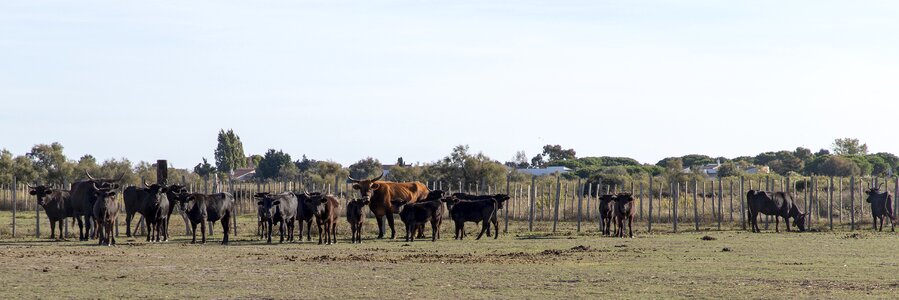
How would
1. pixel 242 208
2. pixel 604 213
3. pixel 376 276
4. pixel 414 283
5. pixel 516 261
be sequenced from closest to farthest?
pixel 414 283, pixel 376 276, pixel 516 261, pixel 604 213, pixel 242 208

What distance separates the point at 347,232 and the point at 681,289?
19.8m

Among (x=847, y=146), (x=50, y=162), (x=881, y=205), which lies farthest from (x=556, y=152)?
(x=881, y=205)

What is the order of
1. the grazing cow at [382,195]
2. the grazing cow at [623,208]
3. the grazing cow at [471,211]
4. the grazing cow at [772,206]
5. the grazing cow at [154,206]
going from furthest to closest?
the grazing cow at [772,206] → the grazing cow at [623,208] → the grazing cow at [382,195] → the grazing cow at [471,211] → the grazing cow at [154,206]

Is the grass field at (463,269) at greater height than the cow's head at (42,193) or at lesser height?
lesser

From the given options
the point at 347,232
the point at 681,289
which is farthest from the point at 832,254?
the point at 347,232

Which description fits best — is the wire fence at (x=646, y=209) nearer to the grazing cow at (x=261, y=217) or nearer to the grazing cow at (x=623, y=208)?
the grazing cow at (x=623, y=208)

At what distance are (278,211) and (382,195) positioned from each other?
405 centimetres

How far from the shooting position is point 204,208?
32.5 meters

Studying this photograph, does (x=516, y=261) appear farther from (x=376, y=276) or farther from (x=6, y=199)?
(x=6, y=199)

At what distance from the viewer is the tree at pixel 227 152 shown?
4800 inches

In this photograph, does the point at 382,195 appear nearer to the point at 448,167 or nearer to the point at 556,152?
the point at 448,167

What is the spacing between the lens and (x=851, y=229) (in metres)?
39.6

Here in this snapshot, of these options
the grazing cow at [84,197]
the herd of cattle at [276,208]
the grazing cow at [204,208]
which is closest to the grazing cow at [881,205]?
the herd of cattle at [276,208]

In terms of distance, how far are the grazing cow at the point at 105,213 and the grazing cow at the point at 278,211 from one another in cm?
359
